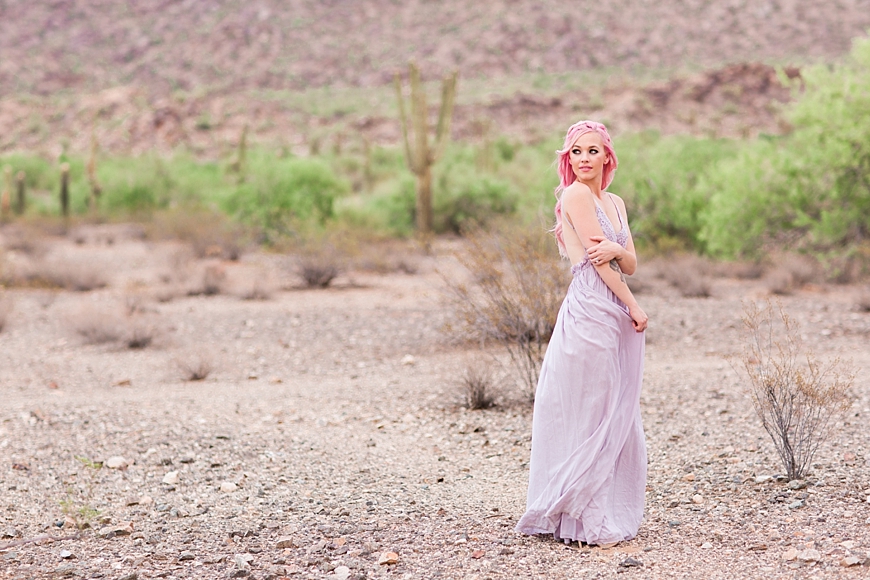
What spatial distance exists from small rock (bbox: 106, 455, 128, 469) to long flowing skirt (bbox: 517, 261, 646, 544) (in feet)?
9.39

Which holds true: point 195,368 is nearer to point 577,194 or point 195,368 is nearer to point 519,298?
point 519,298

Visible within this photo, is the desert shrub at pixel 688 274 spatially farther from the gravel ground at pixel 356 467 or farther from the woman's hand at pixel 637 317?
the woman's hand at pixel 637 317

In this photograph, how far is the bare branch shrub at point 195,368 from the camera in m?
8.38

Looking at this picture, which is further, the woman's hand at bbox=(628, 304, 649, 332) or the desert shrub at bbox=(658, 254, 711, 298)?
the desert shrub at bbox=(658, 254, 711, 298)

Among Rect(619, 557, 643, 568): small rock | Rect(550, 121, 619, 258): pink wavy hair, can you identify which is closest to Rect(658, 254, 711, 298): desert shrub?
Rect(550, 121, 619, 258): pink wavy hair

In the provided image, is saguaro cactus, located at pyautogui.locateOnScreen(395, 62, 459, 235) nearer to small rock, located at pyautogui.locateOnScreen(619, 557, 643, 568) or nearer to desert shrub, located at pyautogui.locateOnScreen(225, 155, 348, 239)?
desert shrub, located at pyautogui.locateOnScreen(225, 155, 348, 239)

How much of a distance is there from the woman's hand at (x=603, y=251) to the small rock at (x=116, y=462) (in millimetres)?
3422

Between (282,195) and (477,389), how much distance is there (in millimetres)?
13207

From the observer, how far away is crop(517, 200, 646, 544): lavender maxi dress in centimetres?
399

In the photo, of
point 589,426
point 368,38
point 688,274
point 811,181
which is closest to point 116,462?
point 589,426

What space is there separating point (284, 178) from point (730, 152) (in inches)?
374

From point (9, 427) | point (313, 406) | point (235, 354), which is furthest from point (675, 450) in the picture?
point (235, 354)

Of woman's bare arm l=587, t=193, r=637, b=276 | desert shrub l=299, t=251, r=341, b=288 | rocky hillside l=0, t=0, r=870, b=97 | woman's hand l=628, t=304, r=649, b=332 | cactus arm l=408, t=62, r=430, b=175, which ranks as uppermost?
rocky hillside l=0, t=0, r=870, b=97

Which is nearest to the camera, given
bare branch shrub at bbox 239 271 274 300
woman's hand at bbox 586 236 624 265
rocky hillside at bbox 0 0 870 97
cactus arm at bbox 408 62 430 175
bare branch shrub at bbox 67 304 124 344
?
woman's hand at bbox 586 236 624 265
